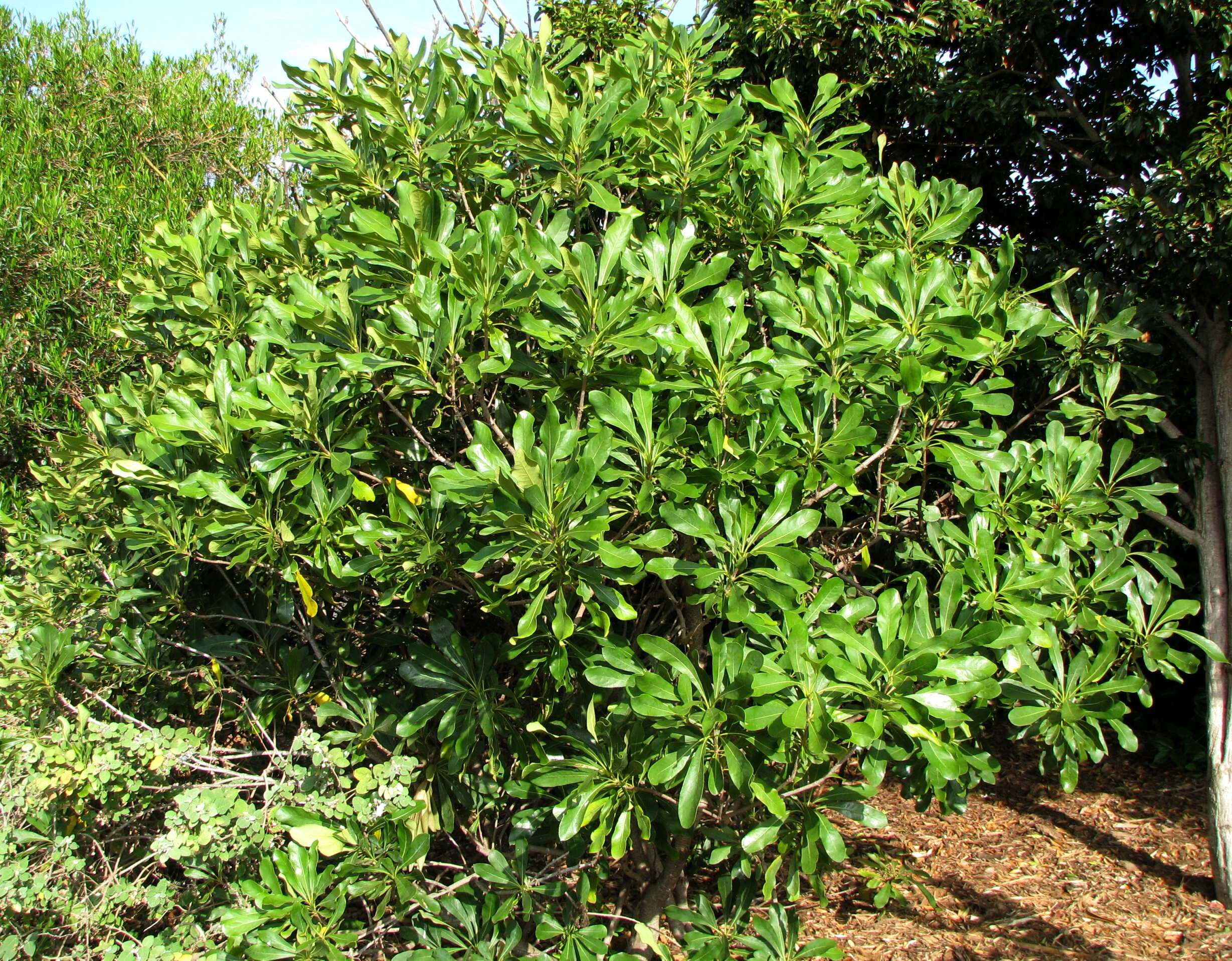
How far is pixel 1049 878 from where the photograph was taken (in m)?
4.44

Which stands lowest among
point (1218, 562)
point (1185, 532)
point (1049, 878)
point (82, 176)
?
point (1049, 878)

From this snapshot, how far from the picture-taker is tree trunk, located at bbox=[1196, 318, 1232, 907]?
4117 millimetres

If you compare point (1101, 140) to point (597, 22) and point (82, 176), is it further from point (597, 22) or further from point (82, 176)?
point (82, 176)

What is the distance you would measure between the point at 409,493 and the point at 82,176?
24.4 ft

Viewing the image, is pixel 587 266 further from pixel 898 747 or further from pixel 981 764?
pixel 981 764

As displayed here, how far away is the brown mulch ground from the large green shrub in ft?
16.5

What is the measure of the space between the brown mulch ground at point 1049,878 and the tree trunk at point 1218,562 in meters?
0.34

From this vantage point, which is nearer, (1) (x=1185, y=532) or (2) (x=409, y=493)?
(2) (x=409, y=493)

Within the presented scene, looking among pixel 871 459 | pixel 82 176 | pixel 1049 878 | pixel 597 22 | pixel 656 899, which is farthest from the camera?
pixel 82 176

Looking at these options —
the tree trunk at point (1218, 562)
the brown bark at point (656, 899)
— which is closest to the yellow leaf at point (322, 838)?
the brown bark at point (656, 899)

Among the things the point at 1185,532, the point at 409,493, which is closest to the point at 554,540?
the point at 409,493

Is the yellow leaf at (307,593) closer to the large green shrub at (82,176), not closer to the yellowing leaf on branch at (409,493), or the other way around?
the yellowing leaf on branch at (409,493)

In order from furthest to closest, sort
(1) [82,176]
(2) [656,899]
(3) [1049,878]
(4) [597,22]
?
(1) [82,176] < (4) [597,22] < (3) [1049,878] < (2) [656,899]

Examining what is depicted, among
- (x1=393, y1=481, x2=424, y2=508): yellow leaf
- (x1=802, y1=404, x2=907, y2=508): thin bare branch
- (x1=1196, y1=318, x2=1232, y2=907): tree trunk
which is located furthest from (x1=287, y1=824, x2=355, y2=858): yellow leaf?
(x1=1196, y1=318, x2=1232, y2=907): tree trunk
